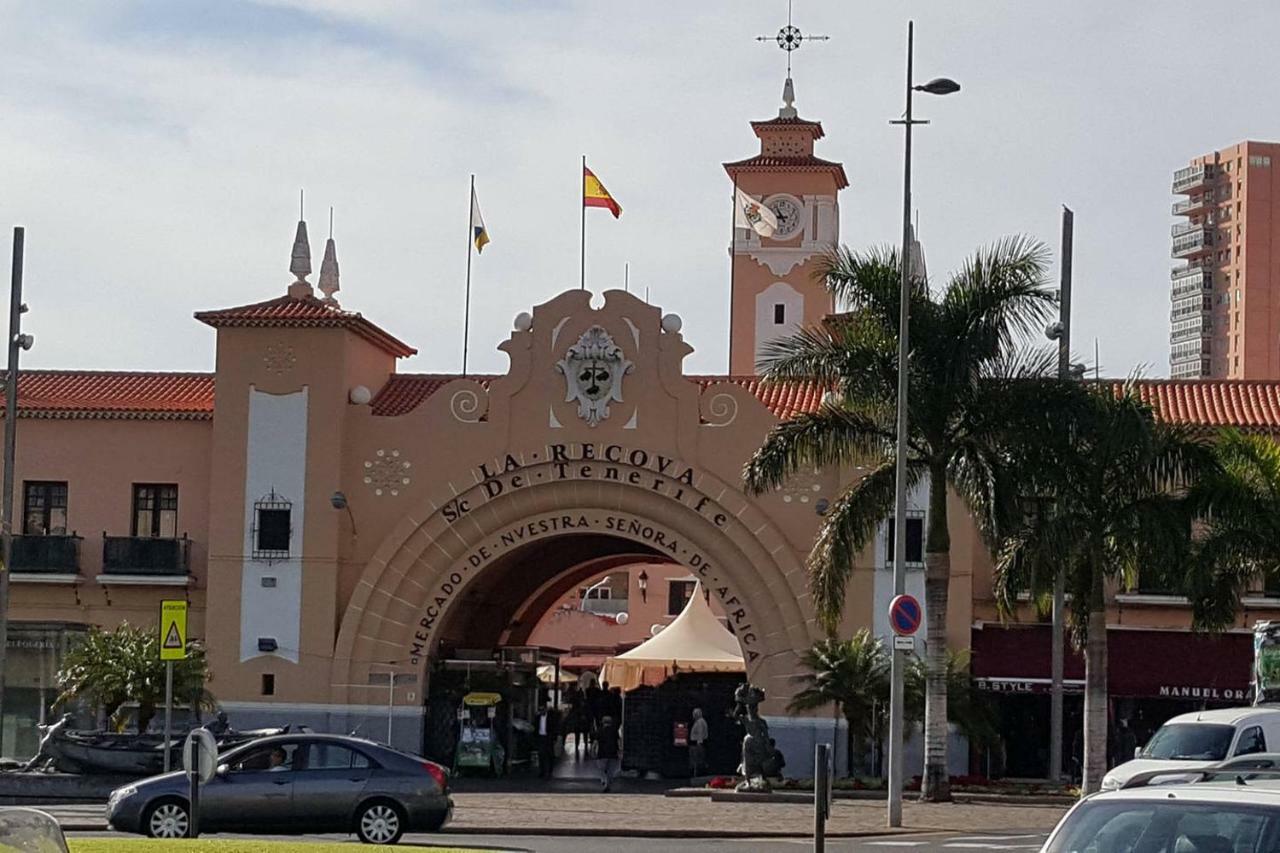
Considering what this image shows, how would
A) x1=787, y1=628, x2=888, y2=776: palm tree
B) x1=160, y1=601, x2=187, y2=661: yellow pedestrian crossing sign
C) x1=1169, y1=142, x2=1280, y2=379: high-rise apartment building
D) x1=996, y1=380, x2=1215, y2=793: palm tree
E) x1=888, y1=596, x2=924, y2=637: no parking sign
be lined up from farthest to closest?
1. x1=1169, y1=142, x2=1280, y2=379: high-rise apartment building
2. x1=787, y1=628, x2=888, y2=776: palm tree
3. x1=996, y1=380, x2=1215, y2=793: palm tree
4. x1=160, y1=601, x2=187, y2=661: yellow pedestrian crossing sign
5. x1=888, y1=596, x2=924, y2=637: no parking sign

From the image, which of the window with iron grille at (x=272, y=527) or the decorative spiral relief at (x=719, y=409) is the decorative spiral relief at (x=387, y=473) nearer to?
the window with iron grille at (x=272, y=527)

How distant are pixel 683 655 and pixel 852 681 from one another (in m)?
7.40

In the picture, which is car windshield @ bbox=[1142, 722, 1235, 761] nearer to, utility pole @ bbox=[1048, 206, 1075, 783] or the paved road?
the paved road

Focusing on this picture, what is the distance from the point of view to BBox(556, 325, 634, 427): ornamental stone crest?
145ft

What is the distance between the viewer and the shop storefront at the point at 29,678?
4541cm

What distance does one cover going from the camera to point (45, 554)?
45.5m

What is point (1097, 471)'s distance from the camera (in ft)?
114

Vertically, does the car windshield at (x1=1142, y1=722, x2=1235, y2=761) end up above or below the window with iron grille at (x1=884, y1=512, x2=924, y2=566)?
below

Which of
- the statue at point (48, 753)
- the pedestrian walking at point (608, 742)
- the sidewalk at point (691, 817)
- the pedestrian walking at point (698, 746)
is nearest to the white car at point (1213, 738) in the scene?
the sidewalk at point (691, 817)

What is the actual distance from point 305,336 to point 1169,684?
Result: 62.2ft

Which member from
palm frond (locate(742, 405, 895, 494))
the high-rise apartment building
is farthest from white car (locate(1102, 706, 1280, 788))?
the high-rise apartment building

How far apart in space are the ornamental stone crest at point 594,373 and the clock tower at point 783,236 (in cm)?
2014

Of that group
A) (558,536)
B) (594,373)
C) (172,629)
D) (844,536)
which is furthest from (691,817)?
(594,373)

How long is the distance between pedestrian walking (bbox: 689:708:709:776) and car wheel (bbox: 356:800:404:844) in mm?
19392
